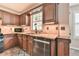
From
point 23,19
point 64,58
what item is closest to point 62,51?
point 64,58

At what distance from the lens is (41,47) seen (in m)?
1.56

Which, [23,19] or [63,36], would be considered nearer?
[63,36]

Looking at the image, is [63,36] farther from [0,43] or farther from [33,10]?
[0,43]

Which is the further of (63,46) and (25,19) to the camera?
(25,19)

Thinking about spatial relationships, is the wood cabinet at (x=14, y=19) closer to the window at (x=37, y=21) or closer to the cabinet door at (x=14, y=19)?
the cabinet door at (x=14, y=19)

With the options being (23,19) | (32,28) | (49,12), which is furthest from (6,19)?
(49,12)

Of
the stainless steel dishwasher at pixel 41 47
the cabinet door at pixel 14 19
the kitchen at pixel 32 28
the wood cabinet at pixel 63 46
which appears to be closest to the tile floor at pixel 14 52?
the kitchen at pixel 32 28

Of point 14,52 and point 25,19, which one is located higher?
point 25,19

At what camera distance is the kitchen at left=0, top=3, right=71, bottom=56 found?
58.0 inches

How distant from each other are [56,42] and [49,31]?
0.16 m

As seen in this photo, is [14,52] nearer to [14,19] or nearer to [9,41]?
[9,41]

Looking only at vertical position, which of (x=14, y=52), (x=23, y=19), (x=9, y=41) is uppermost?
(x=23, y=19)

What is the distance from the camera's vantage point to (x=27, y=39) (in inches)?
61.5

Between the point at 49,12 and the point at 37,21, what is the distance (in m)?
0.20
